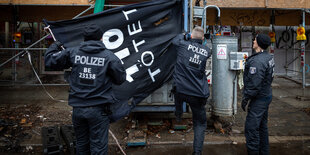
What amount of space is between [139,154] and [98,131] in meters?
1.51

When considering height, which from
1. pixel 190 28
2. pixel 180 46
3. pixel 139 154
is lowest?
pixel 139 154

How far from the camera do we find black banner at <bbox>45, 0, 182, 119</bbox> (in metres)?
4.71

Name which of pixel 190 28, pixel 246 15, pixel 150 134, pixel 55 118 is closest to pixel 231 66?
pixel 190 28

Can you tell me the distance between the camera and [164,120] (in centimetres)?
624

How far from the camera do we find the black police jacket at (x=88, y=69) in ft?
10.7

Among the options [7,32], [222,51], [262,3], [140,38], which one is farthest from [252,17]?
[7,32]

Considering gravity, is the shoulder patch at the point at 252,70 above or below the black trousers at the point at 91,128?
above

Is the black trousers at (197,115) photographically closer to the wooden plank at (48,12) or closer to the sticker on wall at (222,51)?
the sticker on wall at (222,51)

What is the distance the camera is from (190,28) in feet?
17.7

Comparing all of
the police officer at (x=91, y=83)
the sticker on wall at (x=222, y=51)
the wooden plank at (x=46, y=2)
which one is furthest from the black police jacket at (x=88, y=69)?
the wooden plank at (x=46, y=2)

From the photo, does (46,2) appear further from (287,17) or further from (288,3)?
(287,17)

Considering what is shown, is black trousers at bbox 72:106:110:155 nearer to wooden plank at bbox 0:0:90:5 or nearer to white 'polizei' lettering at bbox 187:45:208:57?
white 'polizei' lettering at bbox 187:45:208:57

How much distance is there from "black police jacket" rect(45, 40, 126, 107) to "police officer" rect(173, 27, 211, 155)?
1.27 m

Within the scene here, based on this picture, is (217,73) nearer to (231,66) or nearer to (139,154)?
(231,66)
